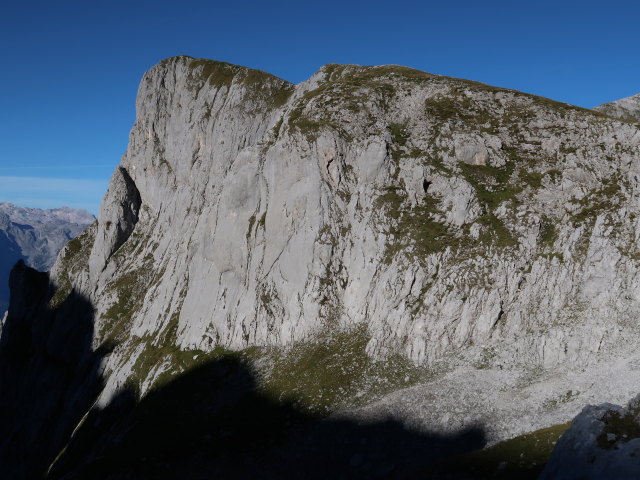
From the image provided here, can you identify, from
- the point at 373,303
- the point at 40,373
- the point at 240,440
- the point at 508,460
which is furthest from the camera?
the point at 40,373

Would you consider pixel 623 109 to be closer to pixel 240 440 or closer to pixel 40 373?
pixel 240 440

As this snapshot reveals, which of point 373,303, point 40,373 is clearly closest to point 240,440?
point 373,303

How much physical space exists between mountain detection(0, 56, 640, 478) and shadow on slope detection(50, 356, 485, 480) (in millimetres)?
253

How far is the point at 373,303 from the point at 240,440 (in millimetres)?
23293

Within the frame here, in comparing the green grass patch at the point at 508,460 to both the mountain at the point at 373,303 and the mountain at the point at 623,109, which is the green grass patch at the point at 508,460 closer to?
the mountain at the point at 373,303

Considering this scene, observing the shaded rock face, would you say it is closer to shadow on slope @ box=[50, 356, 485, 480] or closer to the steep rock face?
the steep rock face

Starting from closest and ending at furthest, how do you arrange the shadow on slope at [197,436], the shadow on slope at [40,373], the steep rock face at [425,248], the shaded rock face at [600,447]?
the shaded rock face at [600,447] → the shadow on slope at [197,436] → the steep rock face at [425,248] → the shadow on slope at [40,373]

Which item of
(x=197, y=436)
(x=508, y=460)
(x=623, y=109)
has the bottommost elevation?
(x=197, y=436)

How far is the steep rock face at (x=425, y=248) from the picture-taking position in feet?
153

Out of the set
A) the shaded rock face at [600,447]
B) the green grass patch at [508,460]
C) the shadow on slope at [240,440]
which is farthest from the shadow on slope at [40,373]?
the shaded rock face at [600,447]

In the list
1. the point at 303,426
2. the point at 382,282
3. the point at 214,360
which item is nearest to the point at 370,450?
the point at 303,426

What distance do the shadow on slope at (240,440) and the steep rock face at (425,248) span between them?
375 cm

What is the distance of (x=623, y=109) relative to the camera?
11925 centimetres

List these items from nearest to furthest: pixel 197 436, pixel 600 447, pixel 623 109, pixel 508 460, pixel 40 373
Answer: pixel 600 447 → pixel 508 460 → pixel 197 436 → pixel 40 373 → pixel 623 109
